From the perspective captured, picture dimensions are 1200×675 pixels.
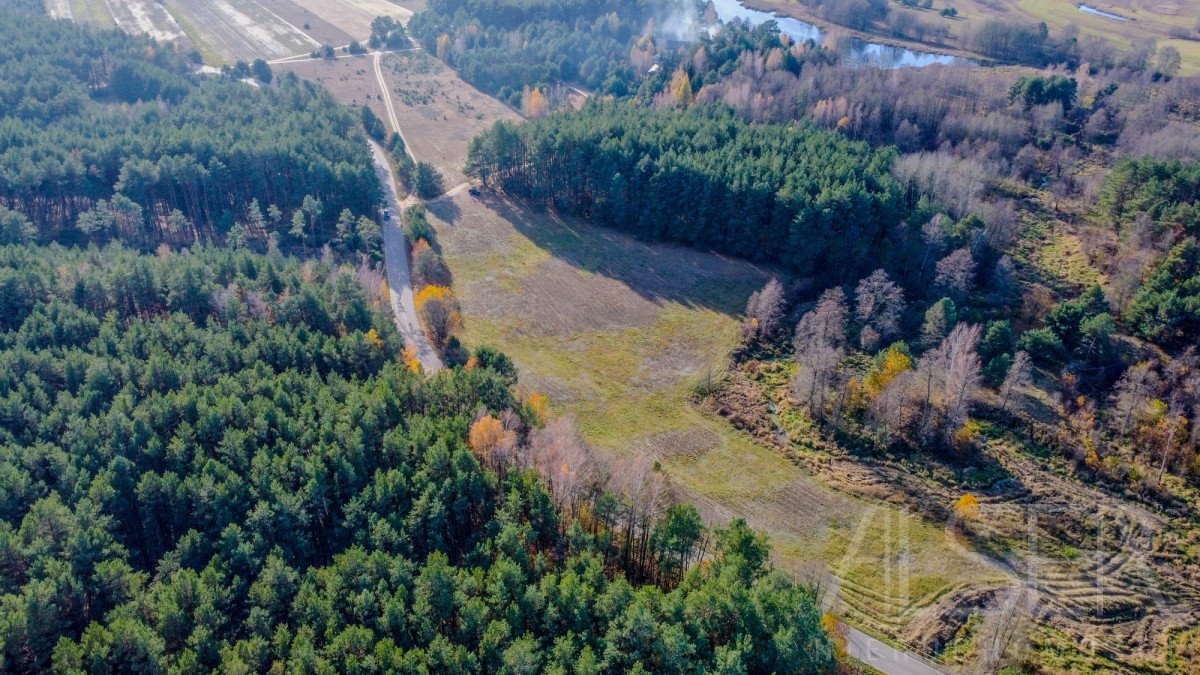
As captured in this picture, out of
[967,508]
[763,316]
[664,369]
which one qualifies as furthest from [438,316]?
[967,508]

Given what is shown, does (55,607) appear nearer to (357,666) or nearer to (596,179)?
(357,666)

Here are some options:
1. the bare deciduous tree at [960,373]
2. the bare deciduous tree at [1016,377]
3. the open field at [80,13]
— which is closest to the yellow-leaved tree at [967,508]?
the bare deciduous tree at [960,373]

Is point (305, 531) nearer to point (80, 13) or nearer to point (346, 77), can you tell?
point (346, 77)

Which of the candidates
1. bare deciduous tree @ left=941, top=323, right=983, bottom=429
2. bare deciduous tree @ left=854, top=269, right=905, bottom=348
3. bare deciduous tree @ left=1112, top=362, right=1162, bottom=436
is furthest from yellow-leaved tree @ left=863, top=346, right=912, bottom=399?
bare deciduous tree @ left=1112, top=362, right=1162, bottom=436

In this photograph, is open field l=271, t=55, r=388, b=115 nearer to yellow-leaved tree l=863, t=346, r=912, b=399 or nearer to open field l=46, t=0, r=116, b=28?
open field l=46, t=0, r=116, b=28

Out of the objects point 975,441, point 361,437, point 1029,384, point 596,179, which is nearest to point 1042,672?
point 975,441

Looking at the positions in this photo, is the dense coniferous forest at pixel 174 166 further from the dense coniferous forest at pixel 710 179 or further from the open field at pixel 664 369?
the dense coniferous forest at pixel 710 179
